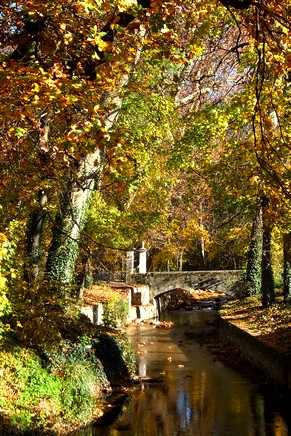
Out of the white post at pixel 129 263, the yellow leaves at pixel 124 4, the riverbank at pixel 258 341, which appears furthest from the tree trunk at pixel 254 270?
the yellow leaves at pixel 124 4

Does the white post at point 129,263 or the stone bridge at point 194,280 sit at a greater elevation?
the white post at point 129,263

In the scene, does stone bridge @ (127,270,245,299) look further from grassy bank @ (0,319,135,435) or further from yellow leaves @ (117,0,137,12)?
yellow leaves @ (117,0,137,12)

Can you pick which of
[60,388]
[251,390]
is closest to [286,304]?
[251,390]

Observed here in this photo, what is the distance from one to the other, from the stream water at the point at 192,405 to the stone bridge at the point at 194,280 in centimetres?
1239

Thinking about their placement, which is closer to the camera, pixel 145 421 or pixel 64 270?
pixel 145 421

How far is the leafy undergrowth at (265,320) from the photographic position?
54.7ft

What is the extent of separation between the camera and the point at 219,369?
718 inches

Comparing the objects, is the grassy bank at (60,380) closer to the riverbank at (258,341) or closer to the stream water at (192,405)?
the stream water at (192,405)

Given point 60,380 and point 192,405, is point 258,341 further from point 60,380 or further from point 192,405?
point 60,380

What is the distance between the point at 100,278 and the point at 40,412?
1053 inches

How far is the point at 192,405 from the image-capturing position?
1370cm

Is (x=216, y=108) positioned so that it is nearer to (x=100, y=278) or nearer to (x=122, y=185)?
(x=122, y=185)

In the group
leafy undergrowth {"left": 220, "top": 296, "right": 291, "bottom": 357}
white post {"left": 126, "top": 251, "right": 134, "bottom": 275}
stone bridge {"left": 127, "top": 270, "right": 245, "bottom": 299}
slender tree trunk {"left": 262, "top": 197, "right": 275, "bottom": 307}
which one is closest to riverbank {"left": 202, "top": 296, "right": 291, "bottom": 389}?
leafy undergrowth {"left": 220, "top": 296, "right": 291, "bottom": 357}

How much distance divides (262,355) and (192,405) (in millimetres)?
3856
